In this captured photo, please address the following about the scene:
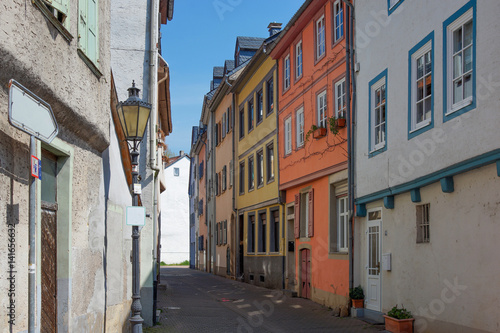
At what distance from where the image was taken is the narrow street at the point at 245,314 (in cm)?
1280

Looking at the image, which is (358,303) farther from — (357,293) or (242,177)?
(242,177)

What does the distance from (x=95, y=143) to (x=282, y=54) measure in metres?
15.6

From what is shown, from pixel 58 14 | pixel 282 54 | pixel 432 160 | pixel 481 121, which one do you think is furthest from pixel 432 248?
pixel 282 54

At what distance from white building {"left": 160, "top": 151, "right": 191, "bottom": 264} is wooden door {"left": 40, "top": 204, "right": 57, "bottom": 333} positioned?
185ft

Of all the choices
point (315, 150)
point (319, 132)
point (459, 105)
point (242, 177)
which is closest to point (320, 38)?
point (319, 132)

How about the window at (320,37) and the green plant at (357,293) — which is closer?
the green plant at (357,293)

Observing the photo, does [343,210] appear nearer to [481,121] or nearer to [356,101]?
[356,101]

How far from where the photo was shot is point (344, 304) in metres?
15.4

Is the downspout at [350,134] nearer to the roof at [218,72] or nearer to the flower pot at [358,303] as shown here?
the flower pot at [358,303]

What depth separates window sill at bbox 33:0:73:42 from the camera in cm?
529

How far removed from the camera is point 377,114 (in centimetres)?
1423

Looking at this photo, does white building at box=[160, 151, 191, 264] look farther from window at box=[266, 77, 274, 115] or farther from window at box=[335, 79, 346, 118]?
window at box=[335, 79, 346, 118]

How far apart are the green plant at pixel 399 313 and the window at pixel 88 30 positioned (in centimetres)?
743

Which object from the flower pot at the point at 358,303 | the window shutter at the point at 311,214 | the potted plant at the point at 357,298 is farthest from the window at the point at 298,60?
the flower pot at the point at 358,303
